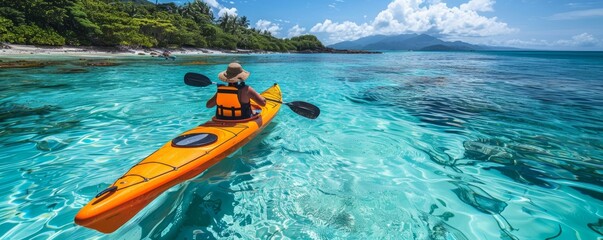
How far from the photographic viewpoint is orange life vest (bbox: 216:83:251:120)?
197 inches

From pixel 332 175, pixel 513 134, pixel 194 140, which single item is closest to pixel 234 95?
pixel 194 140

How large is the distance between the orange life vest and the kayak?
0.14m

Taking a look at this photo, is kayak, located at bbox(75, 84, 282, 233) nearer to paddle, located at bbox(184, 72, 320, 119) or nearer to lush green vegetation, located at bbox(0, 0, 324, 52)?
paddle, located at bbox(184, 72, 320, 119)

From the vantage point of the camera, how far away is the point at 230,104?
5.15 metres

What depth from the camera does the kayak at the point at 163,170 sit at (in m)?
2.77

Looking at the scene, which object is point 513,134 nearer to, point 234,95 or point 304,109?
point 304,109

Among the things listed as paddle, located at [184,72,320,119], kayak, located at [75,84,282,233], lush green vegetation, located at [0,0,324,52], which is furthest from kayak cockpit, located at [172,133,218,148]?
lush green vegetation, located at [0,0,324,52]

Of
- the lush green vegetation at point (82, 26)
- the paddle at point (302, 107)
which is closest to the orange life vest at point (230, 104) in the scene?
the paddle at point (302, 107)

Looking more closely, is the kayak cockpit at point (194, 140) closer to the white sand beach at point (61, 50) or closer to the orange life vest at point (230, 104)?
the orange life vest at point (230, 104)

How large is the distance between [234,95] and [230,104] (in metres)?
0.19

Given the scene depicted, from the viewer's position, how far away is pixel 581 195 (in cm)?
404

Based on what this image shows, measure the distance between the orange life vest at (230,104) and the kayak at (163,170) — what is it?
0.14m

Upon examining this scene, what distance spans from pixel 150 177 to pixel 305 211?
6.48 ft

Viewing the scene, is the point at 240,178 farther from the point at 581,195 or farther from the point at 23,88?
the point at 23,88
